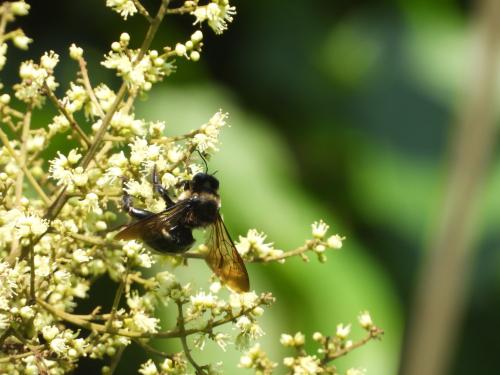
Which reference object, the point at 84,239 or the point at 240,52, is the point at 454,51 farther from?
the point at 84,239

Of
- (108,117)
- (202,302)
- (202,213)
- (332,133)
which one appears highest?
(332,133)

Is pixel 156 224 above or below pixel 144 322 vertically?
above

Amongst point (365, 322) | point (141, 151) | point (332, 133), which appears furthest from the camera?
point (332, 133)

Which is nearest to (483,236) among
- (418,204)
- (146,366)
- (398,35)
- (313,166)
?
(418,204)

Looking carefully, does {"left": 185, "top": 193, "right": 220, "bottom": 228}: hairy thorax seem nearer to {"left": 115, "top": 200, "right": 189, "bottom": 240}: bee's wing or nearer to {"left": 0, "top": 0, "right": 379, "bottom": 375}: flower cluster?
{"left": 115, "top": 200, "right": 189, "bottom": 240}: bee's wing

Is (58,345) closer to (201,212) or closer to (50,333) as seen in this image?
(50,333)

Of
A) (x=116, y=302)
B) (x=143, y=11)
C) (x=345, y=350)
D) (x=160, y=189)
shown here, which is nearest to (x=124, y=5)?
(x=143, y=11)
